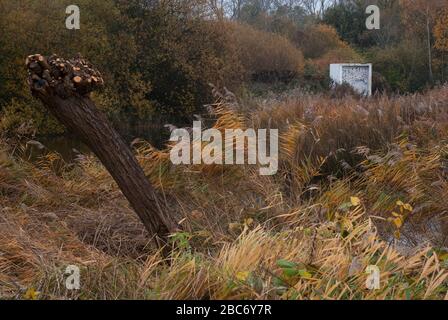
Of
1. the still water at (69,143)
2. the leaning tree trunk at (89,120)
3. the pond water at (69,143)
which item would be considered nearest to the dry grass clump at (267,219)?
the leaning tree trunk at (89,120)

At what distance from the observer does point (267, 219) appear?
5.28 metres

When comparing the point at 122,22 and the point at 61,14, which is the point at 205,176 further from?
the point at 122,22

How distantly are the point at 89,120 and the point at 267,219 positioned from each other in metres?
1.69

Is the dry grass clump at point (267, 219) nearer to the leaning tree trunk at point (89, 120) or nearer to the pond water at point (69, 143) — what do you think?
the leaning tree trunk at point (89, 120)

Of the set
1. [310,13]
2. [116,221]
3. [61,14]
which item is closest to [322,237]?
[116,221]

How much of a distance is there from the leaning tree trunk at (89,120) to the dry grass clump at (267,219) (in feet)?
0.90

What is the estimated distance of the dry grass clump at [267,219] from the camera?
348cm

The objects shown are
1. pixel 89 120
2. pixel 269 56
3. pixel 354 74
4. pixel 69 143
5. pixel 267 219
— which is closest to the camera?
pixel 89 120

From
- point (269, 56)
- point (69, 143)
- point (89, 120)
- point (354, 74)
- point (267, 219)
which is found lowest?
point (69, 143)

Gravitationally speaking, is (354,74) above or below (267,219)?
above

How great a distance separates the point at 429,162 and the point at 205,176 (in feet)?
6.88

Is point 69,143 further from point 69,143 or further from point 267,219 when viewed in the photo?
point 267,219

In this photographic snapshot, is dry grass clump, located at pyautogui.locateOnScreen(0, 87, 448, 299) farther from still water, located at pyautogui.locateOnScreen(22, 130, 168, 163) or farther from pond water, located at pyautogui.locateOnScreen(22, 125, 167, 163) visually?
pond water, located at pyautogui.locateOnScreen(22, 125, 167, 163)

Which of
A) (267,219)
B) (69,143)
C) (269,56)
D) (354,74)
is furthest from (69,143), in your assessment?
(269,56)
